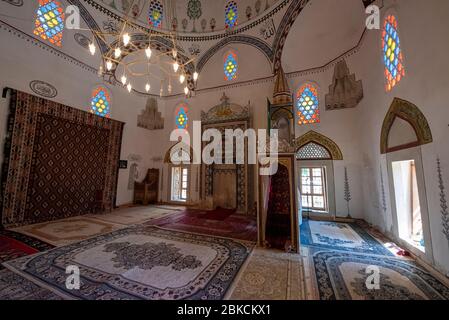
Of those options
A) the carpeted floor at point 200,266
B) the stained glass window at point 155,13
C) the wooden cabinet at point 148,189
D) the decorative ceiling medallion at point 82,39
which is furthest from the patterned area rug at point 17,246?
the stained glass window at point 155,13

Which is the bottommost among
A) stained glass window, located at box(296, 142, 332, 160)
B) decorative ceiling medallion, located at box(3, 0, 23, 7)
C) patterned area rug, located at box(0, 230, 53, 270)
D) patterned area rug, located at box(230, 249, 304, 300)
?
patterned area rug, located at box(230, 249, 304, 300)

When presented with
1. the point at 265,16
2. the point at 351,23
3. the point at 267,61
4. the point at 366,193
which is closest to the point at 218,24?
the point at 265,16

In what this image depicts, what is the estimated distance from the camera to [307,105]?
5.77 m

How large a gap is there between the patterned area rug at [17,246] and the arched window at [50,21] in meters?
5.44

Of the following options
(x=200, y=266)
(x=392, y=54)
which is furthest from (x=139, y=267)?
(x=392, y=54)

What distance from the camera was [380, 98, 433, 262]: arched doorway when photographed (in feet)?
8.60

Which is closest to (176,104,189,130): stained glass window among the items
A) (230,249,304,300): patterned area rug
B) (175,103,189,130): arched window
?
(175,103,189,130): arched window

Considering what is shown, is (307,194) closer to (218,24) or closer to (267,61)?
(267,61)

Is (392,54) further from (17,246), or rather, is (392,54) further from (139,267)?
(17,246)

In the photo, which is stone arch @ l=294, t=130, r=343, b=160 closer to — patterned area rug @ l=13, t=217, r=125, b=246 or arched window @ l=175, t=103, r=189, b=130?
arched window @ l=175, t=103, r=189, b=130

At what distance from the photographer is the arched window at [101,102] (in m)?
6.10

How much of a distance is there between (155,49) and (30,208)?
740cm

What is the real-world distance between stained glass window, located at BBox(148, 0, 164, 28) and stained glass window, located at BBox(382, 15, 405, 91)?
8.01 m

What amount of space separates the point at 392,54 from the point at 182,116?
7019mm
